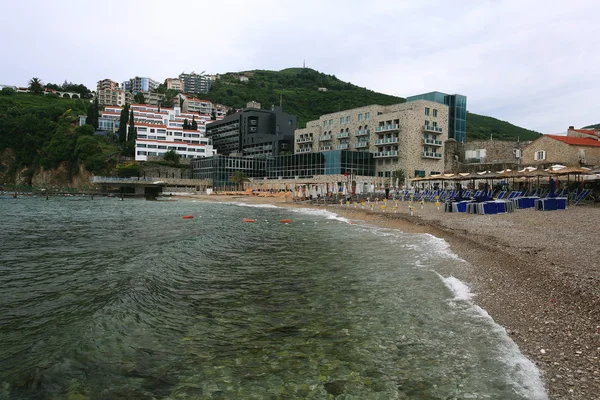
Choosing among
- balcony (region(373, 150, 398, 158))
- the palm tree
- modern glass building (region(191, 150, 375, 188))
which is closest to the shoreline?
modern glass building (region(191, 150, 375, 188))

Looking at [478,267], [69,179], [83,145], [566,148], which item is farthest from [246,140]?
[478,267]

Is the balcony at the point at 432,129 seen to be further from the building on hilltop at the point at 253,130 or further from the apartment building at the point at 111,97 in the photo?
the apartment building at the point at 111,97

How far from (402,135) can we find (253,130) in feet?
179

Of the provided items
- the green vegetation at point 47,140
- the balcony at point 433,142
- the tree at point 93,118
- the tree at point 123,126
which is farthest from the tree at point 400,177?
the tree at point 93,118

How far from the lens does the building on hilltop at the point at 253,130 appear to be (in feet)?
345

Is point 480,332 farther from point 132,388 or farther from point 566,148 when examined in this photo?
point 566,148

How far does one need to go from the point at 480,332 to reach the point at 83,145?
110 m

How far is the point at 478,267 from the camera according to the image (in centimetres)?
1124

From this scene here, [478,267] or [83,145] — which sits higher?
[83,145]

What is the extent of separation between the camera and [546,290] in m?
8.20

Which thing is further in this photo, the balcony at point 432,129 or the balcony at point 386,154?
the balcony at point 386,154

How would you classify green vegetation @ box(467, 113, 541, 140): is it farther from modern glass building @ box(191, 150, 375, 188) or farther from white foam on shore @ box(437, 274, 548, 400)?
white foam on shore @ box(437, 274, 548, 400)

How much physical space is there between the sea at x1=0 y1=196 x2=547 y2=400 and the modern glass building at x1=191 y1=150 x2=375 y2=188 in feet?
188

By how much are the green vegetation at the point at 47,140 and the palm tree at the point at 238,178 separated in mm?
35231
